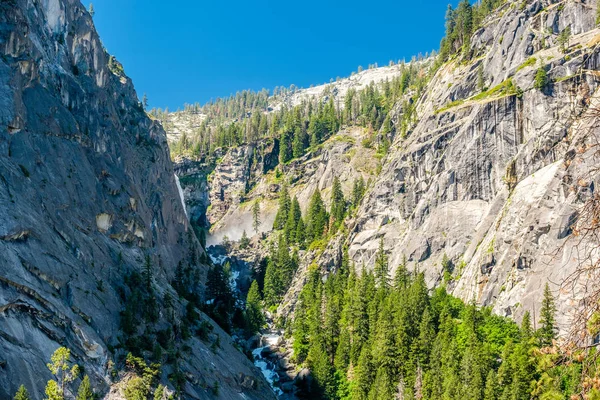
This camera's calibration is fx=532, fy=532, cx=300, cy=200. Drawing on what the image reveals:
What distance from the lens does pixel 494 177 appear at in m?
85.7

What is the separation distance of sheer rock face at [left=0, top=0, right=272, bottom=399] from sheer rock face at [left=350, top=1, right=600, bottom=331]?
35.5 meters

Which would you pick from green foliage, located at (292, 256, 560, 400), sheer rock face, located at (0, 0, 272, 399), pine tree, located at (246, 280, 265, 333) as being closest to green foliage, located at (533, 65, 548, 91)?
green foliage, located at (292, 256, 560, 400)

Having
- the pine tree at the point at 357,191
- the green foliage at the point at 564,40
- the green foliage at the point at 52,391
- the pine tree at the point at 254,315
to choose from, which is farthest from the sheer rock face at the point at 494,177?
the green foliage at the point at 52,391

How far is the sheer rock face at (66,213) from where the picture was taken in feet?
148

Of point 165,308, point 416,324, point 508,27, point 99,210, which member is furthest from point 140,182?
point 508,27

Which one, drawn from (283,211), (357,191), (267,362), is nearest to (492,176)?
(357,191)

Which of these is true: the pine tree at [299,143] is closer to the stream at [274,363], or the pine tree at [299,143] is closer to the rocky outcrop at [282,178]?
the rocky outcrop at [282,178]

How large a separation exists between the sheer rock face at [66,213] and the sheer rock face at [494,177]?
3555cm

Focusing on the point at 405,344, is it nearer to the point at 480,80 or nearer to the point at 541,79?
the point at 541,79

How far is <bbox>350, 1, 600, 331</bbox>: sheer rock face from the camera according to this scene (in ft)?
231

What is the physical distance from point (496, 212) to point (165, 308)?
50.7 meters

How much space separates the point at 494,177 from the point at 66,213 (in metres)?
63.4

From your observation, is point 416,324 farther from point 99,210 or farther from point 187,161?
point 187,161

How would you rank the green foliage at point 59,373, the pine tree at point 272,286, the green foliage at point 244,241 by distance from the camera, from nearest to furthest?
the green foliage at point 59,373
the pine tree at point 272,286
the green foliage at point 244,241
